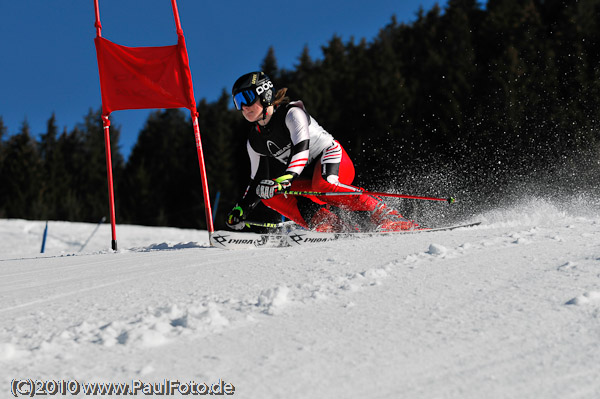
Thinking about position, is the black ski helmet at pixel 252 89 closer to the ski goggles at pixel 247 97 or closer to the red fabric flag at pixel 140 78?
the ski goggles at pixel 247 97

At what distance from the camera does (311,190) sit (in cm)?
520

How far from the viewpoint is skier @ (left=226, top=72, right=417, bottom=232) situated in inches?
185

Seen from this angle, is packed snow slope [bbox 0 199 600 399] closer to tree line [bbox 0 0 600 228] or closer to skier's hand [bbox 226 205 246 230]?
skier's hand [bbox 226 205 246 230]

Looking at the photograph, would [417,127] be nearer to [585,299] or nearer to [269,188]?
[269,188]

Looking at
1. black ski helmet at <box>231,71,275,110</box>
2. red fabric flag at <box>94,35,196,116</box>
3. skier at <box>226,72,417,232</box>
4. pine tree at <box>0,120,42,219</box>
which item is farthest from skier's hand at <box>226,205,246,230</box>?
pine tree at <box>0,120,42,219</box>

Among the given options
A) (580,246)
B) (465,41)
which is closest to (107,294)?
(580,246)

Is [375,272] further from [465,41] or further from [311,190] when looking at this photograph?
[465,41]

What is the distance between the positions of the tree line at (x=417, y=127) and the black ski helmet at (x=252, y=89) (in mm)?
1429

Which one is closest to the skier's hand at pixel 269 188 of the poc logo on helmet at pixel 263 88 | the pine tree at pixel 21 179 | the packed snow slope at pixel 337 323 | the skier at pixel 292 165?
the skier at pixel 292 165

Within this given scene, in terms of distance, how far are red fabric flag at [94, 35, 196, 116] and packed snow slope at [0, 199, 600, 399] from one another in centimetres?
317

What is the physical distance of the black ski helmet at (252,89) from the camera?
4672 millimetres

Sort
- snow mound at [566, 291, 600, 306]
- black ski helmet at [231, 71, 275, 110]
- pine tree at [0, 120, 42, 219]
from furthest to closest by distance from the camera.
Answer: pine tree at [0, 120, 42, 219]
black ski helmet at [231, 71, 275, 110]
snow mound at [566, 291, 600, 306]

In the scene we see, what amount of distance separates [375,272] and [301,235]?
2237mm

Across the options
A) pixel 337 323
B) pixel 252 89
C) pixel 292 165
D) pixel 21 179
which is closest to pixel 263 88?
pixel 252 89
